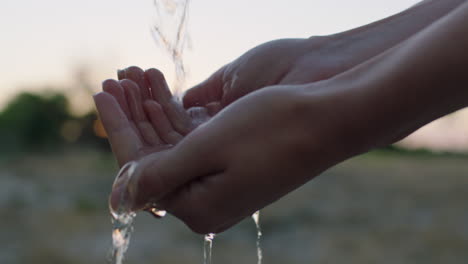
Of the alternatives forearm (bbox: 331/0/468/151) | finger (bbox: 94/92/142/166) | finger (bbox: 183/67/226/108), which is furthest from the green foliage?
forearm (bbox: 331/0/468/151)

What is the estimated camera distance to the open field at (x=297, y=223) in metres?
5.11

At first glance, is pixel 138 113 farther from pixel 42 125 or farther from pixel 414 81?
pixel 42 125

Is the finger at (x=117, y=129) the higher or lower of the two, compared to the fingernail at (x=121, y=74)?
lower

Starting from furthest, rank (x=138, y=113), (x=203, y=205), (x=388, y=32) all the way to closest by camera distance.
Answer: (x=388, y=32) < (x=138, y=113) < (x=203, y=205)

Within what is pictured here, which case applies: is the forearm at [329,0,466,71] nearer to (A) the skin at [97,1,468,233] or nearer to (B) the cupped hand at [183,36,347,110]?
(B) the cupped hand at [183,36,347,110]

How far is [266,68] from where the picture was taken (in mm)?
1402

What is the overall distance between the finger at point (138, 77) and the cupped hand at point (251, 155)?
1.08 ft

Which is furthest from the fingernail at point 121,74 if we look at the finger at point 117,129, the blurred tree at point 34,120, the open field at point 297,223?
the blurred tree at point 34,120

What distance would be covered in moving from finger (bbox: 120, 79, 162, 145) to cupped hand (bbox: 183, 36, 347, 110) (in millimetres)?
189

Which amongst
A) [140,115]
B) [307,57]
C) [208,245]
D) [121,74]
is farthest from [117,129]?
[307,57]

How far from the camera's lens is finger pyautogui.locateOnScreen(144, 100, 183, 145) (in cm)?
125

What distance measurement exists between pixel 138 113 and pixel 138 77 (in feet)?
0.33

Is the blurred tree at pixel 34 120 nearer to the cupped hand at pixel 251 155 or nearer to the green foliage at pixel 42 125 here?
the green foliage at pixel 42 125

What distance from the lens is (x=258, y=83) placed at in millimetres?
1401
